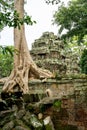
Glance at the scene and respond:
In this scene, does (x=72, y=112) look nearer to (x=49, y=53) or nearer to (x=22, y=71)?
(x=22, y=71)

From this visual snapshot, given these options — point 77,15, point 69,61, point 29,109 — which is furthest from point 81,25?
point 29,109

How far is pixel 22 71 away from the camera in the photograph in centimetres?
1452

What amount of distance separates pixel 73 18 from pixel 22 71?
28.4ft

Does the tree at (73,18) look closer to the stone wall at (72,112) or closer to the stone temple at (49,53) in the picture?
the stone temple at (49,53)

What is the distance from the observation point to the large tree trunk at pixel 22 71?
14141 millimetres

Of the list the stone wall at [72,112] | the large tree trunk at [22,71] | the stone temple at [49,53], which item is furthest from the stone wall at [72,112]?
the stone temple at [49,53]

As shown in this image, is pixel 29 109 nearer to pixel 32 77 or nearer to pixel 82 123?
pixel 82 123

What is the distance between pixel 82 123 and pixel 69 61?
1974cm

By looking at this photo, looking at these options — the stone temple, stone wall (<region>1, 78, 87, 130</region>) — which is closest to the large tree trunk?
the stone temple

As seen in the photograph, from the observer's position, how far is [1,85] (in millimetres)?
15062

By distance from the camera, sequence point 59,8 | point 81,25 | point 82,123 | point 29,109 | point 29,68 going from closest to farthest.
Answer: point 82,123, point 29,109, point 29,68, point 81,25, point 59,8

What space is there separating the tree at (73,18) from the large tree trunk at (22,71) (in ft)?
20.4

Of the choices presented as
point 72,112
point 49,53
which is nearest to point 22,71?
point 49,53

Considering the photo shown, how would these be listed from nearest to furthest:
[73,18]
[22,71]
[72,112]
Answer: [72,112], [22,71], [73,18]
